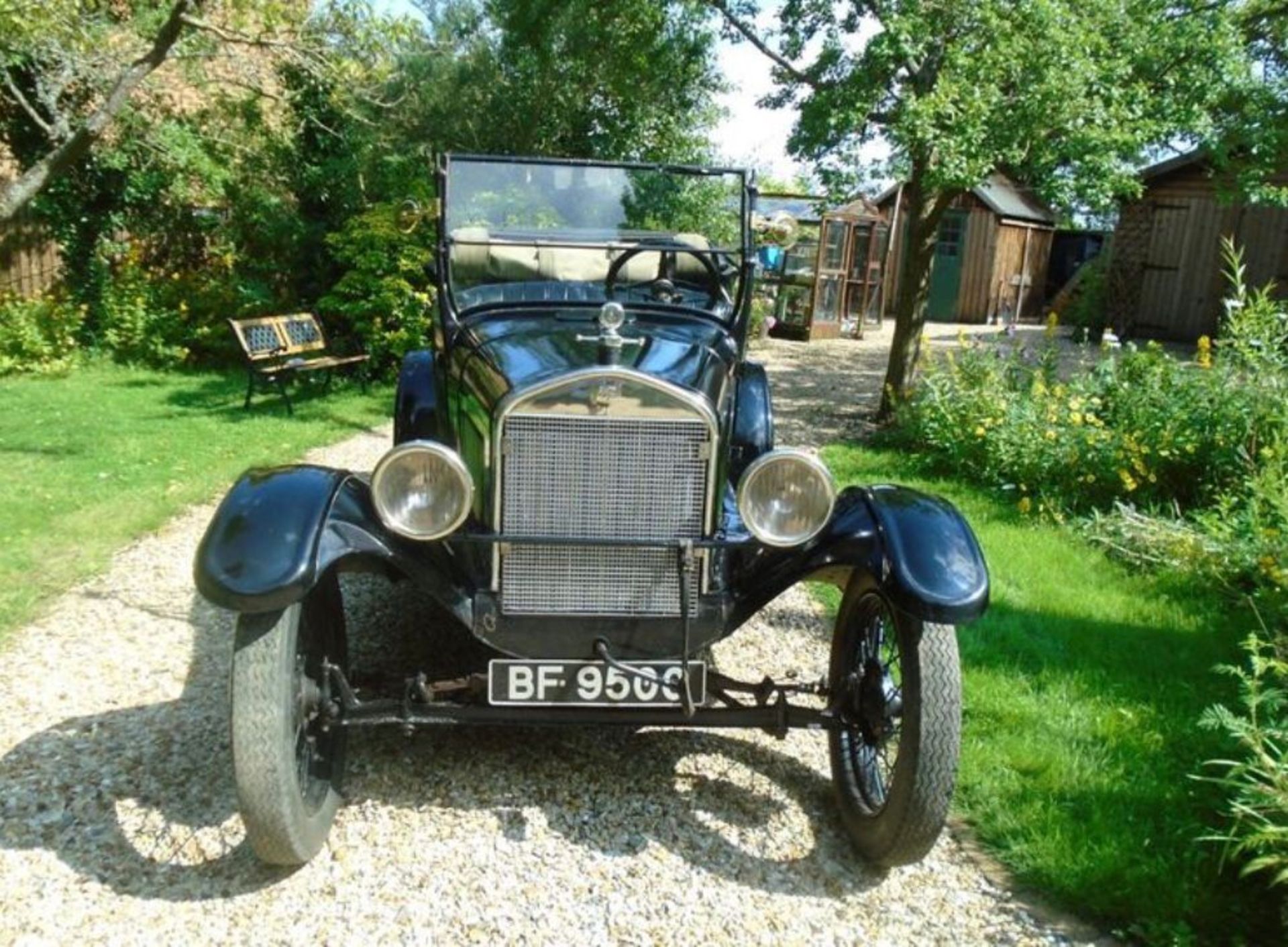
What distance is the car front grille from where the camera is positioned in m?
3.00

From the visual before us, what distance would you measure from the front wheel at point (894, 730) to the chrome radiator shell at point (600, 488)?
1.93 feet

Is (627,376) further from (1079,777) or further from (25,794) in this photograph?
(25,794)

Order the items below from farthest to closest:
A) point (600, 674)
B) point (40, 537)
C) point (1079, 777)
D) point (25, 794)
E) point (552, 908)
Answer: point (40, 537), point (1079, 777), point (25, 794), point (600, 674), point (552, 908)

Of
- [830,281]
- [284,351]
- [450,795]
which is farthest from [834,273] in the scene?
[450,795]

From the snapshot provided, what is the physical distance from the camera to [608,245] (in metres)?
3.89

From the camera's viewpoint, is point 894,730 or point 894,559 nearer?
point 894,559

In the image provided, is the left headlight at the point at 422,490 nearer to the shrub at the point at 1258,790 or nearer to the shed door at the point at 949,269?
the shrub at the point at 1258,790

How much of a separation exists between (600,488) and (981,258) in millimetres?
18965

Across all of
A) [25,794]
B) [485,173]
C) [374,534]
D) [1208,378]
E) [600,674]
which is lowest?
[25,794]

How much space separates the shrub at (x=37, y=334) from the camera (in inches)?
405

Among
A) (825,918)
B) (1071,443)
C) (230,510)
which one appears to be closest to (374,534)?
(230,510)

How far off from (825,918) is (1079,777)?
1.14m

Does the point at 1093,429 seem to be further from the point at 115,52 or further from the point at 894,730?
the point at 115,52

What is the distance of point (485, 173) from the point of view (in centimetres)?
428
